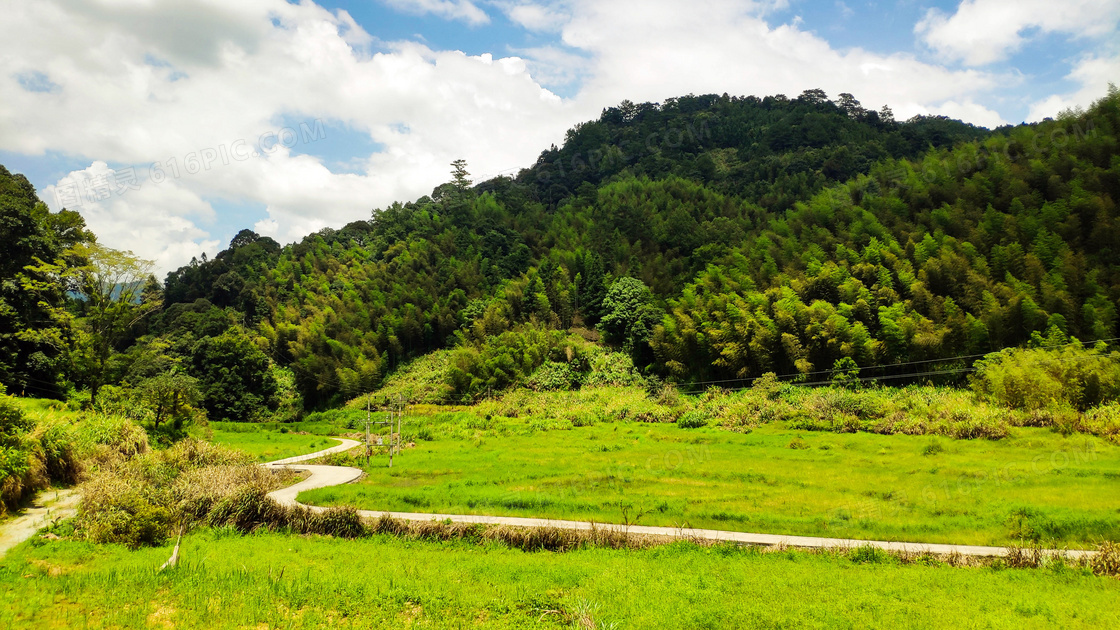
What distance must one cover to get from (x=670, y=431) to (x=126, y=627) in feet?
111

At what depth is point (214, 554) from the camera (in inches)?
553

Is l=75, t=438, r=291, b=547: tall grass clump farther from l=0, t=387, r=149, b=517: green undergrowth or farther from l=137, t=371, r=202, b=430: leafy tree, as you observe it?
l=137, t=371, r=202, b=430: leafy tree

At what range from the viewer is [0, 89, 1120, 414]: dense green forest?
31.6 metres

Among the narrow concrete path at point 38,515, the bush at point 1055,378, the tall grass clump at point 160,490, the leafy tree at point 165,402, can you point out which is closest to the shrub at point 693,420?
the bush at point 1055,378

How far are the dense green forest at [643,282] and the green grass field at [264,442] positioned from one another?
4.17 m

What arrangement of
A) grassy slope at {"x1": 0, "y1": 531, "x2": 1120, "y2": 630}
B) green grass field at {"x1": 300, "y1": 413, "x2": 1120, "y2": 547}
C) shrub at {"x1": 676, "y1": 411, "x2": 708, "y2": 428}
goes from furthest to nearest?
1. shrub at {"x1": 676, "y1": 411, "x2": 708, "y2": 428}
2. green grass field at {"x1": 300, "y1": 413, "x2": 1120, "y2": 547}
3. grassy slope at {"x1": 0, "y1": 531, "x2": 1120, "y2": 630}

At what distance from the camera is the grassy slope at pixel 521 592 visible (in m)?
10.2

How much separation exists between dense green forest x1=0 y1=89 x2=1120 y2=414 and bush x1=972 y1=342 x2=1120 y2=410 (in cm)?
410

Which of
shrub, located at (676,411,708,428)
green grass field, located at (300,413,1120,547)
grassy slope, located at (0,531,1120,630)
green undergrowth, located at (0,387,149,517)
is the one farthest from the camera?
shrub, located at (676,411,708,428)

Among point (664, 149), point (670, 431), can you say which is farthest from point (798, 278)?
point (664, 149)

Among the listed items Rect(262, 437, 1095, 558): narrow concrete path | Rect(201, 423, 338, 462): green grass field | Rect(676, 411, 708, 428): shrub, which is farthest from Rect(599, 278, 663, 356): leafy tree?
Rect(262, 437, 1095, 558): narrow concrete path

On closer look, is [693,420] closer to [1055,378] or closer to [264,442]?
[1055,378]

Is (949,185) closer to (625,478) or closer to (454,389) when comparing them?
(625,478)

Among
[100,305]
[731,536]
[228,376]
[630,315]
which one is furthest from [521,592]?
[228,376]
